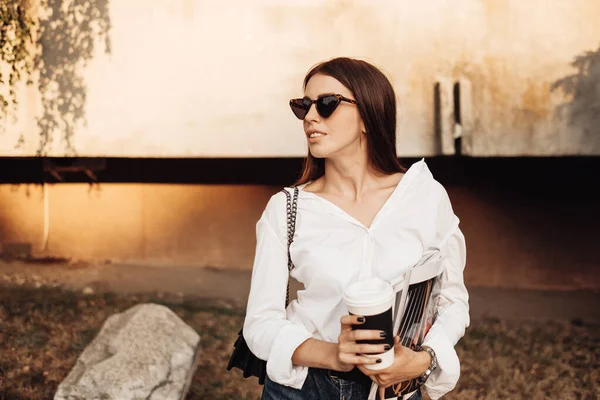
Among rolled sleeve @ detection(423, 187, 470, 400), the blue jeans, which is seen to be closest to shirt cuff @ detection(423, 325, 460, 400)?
rolled sleeve @ detection(423, 187, 470, 400)

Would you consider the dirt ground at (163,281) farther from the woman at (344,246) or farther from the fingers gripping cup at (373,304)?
the fingers gripping cup at (373,304)

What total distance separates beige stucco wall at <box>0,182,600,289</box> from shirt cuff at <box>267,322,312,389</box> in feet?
16.5

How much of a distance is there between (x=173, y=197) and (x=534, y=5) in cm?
424

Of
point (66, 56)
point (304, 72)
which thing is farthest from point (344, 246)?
point (66, 56)

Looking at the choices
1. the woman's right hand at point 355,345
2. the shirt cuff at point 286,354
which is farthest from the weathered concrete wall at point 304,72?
the woman's right hand at point 355,345

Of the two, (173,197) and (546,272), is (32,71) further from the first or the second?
(546,272)

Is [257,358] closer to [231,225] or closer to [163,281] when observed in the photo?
[231,225]

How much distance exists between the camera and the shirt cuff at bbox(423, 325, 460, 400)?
1625mm

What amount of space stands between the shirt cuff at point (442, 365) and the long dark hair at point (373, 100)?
1.82 ft

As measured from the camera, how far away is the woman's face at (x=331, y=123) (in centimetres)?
174

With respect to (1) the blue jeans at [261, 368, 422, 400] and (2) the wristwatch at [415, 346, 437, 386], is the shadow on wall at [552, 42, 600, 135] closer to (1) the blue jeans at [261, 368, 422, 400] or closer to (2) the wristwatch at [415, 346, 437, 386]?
(2) the wristwatch at [415, 346, 437, 386]

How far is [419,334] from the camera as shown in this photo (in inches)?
64.5

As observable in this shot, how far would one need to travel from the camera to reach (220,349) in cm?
523

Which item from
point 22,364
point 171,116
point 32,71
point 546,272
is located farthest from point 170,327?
point 546,272
